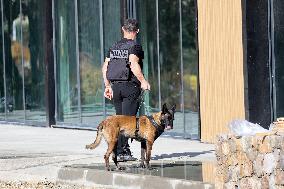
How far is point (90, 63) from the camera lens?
2250cm

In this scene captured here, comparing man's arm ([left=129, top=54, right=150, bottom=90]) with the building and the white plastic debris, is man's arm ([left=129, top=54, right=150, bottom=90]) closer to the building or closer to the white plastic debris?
the white plastic debris

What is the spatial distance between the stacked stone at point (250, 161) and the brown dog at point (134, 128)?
2096mm

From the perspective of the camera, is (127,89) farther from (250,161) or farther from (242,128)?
(250,161)

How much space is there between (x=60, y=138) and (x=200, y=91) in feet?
12.0

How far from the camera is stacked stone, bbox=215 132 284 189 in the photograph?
1055cm

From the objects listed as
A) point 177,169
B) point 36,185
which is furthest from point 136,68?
point 36,185

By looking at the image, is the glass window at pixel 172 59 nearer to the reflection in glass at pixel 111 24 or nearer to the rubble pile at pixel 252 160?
the reflection in glass at pixel 111 24

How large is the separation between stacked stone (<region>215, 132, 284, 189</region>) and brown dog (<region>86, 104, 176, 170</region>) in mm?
2096

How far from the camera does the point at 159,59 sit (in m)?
19.6

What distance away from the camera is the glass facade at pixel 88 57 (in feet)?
61.9

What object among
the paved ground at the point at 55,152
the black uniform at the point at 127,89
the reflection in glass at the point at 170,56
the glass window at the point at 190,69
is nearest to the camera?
the black uniform at the point at 127,89

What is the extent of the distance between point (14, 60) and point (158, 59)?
6818 mm

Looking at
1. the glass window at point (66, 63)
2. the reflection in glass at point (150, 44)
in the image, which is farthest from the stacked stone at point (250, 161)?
the glass window at point (66, 63)

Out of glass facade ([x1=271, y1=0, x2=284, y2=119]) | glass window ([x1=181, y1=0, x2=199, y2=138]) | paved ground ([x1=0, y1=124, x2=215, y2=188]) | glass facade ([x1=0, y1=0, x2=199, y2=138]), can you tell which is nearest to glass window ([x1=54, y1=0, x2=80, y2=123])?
glass facade ([x1=0, y1=0, x2=199, y2=138])
